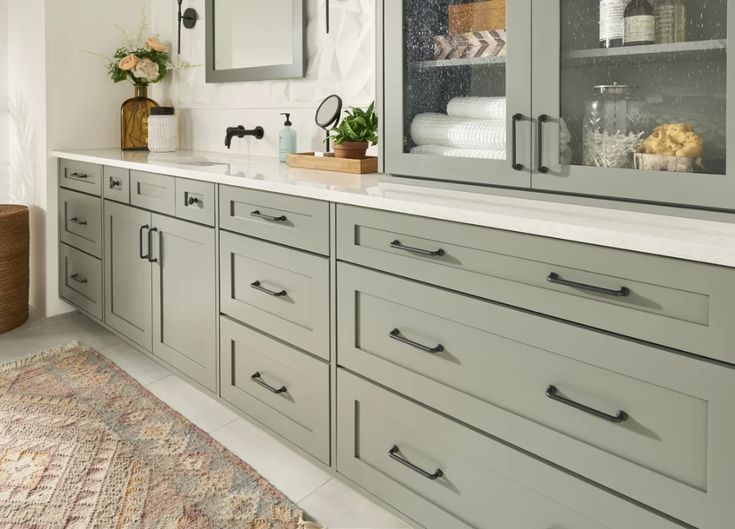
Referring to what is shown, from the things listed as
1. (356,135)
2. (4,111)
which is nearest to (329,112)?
(356,135)

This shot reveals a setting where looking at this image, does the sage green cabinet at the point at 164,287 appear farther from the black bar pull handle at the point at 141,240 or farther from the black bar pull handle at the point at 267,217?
the black bar pull handle at the point at 267,217

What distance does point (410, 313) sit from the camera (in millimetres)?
1559

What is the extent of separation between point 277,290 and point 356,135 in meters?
0.66

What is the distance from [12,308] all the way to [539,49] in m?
2.87

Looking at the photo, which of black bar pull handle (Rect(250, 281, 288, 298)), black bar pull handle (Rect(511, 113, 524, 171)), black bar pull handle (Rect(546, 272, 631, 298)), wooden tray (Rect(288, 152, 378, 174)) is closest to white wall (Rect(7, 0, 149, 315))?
wooden tray (Rect(288, 152, 378, 174))

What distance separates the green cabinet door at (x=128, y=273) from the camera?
2.63m

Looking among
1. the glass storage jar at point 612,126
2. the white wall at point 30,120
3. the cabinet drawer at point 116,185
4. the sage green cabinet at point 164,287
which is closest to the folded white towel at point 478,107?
the glass storage jar at point 612,126

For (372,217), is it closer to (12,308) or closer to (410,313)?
(410,313)

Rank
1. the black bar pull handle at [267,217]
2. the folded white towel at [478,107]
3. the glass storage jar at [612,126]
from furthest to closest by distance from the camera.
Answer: the black bar pull handle at [267,217] < the folded white towel at [478,107] < the glass storage jar at [612,126]

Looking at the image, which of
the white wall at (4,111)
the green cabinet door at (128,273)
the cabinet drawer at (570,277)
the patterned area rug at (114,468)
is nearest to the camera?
Answer: the cabinet drawer at (570,277)

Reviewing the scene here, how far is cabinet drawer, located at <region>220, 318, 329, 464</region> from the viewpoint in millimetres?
1847

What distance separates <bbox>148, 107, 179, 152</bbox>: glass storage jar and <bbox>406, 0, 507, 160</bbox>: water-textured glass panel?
192cm

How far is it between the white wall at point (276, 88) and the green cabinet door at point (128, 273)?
671mm

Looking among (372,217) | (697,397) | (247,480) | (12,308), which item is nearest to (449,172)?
(372,217)
